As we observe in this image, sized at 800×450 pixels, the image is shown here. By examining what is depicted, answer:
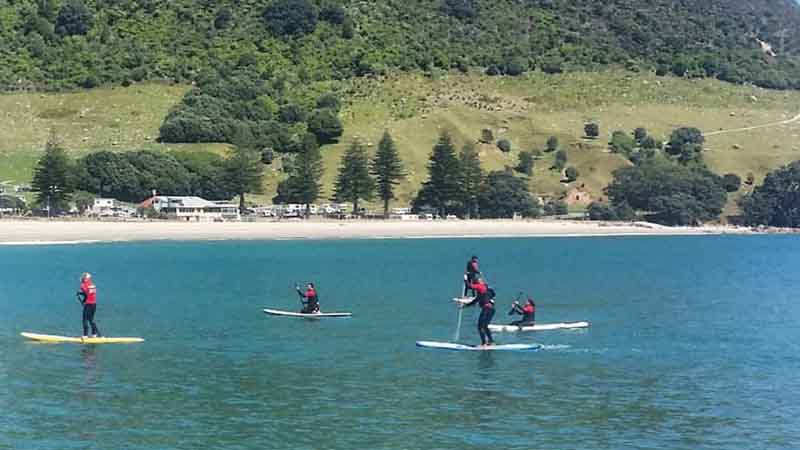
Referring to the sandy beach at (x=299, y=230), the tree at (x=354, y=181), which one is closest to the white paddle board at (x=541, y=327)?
the sandy beach at (x=299, y=230)

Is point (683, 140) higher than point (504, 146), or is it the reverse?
point (683, 140)

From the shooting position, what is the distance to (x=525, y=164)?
15938cm

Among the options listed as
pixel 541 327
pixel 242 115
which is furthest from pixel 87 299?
pixel 242 115

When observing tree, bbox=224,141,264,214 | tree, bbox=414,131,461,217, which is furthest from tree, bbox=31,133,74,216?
tree, bbox=414,131,461,217

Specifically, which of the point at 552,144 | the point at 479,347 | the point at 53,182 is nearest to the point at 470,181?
the point at 552,144

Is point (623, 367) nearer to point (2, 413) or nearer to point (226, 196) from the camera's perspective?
point (2, 413)

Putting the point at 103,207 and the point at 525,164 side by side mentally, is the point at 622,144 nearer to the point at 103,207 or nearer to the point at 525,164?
the point at 525,164

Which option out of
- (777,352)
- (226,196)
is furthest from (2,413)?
(226,196)

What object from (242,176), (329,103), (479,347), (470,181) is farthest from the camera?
(329,103)

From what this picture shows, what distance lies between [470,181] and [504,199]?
492 cm

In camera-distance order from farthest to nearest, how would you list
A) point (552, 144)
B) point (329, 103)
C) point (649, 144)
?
point (329, 103) < point (649, 144) < point (552, 144)

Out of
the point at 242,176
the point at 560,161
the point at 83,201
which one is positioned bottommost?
the point at 83,201

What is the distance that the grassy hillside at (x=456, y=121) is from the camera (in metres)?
158

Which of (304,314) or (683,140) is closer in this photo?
(304,314)
